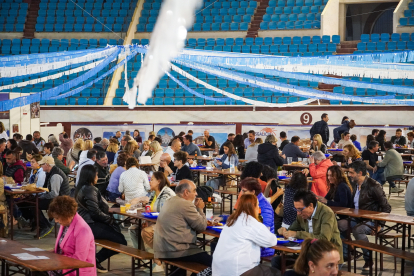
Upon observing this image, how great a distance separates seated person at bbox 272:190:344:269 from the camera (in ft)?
18.1

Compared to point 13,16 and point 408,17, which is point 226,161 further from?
point 13,16

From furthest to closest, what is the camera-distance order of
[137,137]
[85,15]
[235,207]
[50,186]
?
[85,15], [137,137], [50,186], [235,207]

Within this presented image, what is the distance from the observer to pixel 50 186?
9242mm

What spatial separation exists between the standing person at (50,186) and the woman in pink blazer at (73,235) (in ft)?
13.1

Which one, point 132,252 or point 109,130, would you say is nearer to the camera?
point 132,252

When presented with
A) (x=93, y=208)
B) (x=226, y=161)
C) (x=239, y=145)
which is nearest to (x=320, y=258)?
(x=93, y=208)

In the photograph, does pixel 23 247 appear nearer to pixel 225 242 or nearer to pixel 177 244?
pixel 177 244

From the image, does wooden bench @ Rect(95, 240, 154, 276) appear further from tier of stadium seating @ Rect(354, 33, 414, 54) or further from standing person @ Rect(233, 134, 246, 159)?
tier of stadium seating @ Rect(354, 33, 414, 54)

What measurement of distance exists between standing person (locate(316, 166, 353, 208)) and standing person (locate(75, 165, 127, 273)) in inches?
113

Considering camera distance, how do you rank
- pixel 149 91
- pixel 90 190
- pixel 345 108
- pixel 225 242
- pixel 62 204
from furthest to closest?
pixel 149 91
pixel 345 108
pixel 90 190
pixel 62 204
pixel 225 242

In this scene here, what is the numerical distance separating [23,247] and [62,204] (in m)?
0.72

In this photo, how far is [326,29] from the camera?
2455cm

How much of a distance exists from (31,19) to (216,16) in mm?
9212

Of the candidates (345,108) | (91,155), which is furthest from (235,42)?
(91,155)
